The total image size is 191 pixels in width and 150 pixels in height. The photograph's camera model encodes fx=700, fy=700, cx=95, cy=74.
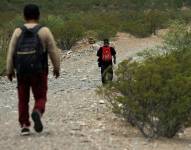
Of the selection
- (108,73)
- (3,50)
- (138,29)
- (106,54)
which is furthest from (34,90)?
(138,29)

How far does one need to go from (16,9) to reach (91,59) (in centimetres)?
4928

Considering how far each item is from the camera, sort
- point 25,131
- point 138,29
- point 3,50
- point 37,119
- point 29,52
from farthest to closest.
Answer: point 138,29 < point 3,50 < point 25,131 < point 37,119 < point 29,52

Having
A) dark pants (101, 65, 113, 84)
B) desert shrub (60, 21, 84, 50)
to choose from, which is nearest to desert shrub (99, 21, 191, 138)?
dark pants (101, 65, 113, 84)

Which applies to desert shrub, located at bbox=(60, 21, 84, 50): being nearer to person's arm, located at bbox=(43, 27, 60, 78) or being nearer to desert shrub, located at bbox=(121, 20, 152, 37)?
desert shrub, located at bbox=(121, 20, 152, 37)

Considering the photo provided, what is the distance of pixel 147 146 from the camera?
10.1 metres

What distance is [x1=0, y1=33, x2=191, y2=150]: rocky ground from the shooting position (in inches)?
376

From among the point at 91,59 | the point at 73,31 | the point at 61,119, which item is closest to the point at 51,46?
the point at 61,119

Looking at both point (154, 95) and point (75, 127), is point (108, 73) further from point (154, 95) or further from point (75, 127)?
point (154, 95)

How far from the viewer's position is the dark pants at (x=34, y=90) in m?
9.52

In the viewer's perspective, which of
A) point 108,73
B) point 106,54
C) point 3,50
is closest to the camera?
point 108,73

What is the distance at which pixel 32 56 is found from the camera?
30.4 feet

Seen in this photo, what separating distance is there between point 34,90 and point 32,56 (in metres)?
0.60

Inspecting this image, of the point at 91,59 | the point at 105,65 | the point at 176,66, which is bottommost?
the point at 91,59

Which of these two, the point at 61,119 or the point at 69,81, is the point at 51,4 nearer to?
the point at 69,81
